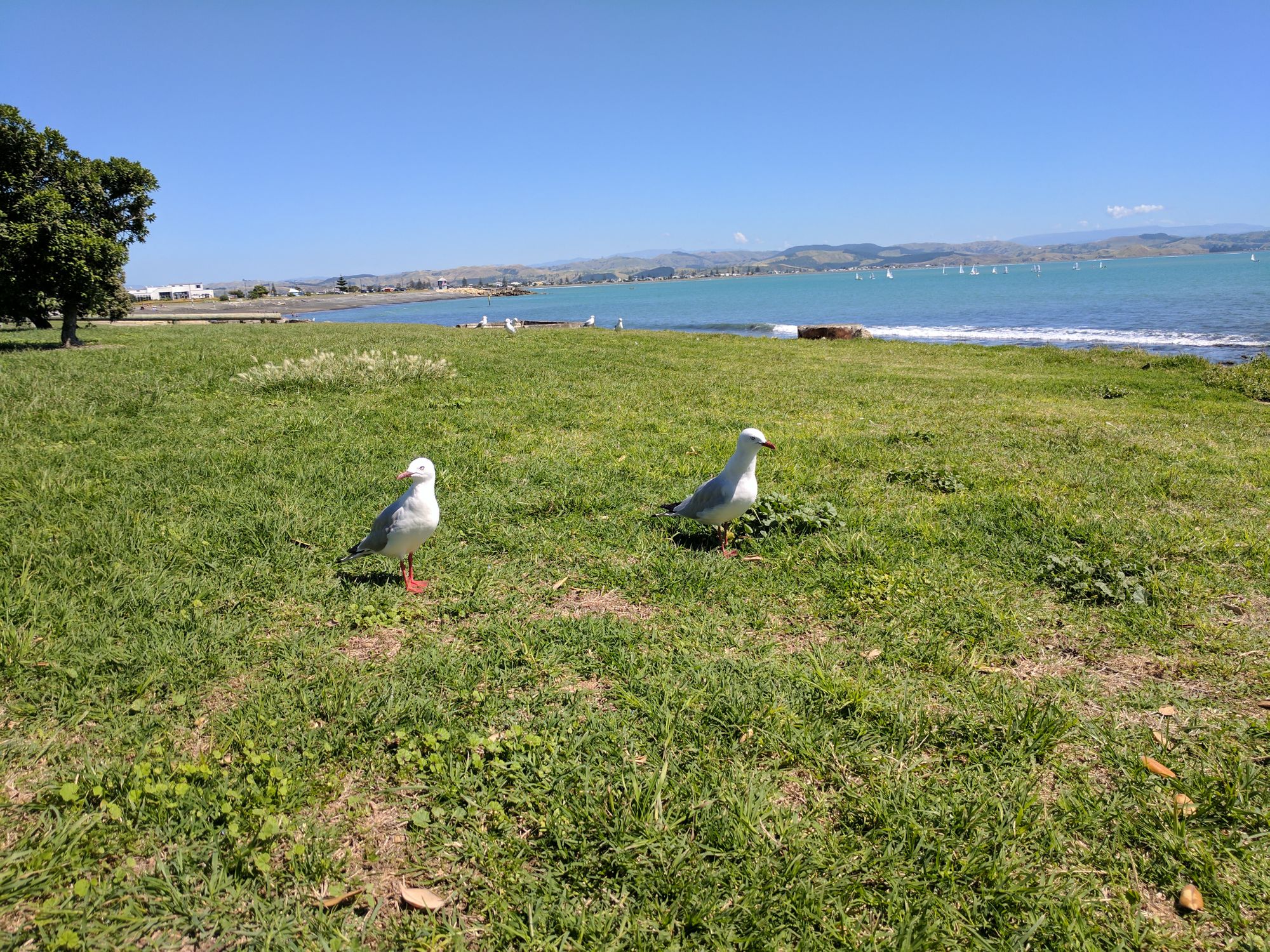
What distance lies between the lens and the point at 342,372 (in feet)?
38.5

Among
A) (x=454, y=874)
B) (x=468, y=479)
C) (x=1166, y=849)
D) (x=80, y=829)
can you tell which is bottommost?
(x=1166, y=849)

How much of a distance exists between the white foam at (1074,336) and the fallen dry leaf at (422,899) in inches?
1339

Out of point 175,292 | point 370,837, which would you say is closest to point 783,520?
point 370,837

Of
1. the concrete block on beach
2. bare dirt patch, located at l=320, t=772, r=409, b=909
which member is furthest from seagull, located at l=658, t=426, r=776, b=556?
the concrete block on beach

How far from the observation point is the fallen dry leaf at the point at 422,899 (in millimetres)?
2342

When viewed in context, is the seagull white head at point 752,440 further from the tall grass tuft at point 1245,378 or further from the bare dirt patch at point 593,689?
the tall grass tuft at point 1245,378

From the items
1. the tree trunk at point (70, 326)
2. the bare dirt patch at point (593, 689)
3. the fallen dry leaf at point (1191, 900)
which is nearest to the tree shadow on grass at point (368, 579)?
the bare dirt patch at point (593, 689)

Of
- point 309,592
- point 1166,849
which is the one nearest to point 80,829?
point 309,592

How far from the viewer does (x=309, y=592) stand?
14.7ft

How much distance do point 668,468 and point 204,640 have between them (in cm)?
471

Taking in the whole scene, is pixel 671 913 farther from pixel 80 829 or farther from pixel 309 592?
pixel 309 592

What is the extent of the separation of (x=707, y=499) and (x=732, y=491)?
0.27m

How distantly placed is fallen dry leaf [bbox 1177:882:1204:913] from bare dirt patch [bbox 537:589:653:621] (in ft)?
9.31

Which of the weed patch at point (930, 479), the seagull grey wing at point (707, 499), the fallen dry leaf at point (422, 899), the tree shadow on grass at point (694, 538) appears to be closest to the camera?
the fallen dry leaf at point (422, 899)
